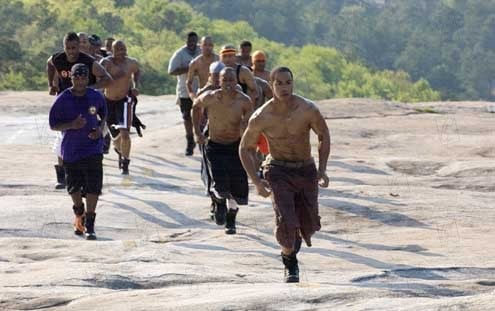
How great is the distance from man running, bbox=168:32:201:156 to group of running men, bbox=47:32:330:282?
0.01 metres

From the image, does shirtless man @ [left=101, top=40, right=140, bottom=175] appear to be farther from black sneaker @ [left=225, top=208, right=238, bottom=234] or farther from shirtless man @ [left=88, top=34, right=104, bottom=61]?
black sneaker @ [left=225, top=208, right=238, bottom=234]

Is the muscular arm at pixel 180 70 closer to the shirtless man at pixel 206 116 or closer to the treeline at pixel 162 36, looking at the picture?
the shirtless man at pixel 206 116

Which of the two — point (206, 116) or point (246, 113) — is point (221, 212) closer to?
point (206, 116)

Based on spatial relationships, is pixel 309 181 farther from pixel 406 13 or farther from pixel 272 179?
pixel 406 13

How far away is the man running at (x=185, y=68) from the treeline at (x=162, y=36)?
48577 mm

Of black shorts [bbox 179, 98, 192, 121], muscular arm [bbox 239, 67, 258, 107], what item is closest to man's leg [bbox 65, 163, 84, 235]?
muscular arm [bbox 239, 67, 258, 107]

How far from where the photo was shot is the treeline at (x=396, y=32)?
395ft

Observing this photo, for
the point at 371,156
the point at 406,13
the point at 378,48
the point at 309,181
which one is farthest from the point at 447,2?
the point at 309,181

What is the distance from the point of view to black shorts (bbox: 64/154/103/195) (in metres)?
13.4

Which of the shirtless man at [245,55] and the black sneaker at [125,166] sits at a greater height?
the shirtless man at [245,55]

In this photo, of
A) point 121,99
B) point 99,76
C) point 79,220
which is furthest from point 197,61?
point 79,220

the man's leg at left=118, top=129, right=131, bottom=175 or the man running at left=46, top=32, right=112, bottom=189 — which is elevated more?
the man running at left=46, top=32, right=112, bottom=189

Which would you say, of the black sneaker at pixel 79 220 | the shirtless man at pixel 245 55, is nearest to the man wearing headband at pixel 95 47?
the shirtless man at pixel 245 55

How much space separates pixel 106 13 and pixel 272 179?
80.1 meters
